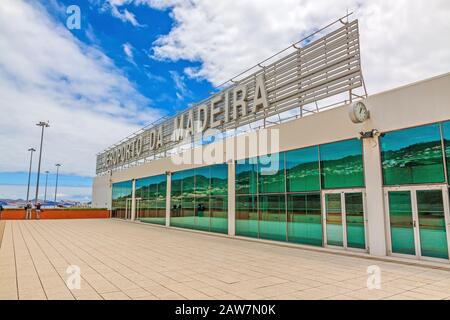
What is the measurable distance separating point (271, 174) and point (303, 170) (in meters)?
1.57

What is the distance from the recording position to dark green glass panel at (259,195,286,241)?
1166 centimetres

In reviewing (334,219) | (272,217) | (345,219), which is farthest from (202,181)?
(345,219)

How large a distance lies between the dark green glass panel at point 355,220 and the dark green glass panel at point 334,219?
0.89ft

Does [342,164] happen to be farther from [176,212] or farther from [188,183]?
[176,212]

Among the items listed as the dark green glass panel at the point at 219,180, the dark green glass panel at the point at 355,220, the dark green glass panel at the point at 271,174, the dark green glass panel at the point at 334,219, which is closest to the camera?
the dark green glass panel at the point at 355,220

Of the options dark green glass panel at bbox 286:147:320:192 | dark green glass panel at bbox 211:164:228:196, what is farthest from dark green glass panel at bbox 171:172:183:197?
dark green glass panel at bbox 286:147:320:192

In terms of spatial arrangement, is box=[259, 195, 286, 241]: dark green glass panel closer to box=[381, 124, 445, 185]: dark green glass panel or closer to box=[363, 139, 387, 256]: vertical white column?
box=[363, 139, 387, 256]: vertical white column

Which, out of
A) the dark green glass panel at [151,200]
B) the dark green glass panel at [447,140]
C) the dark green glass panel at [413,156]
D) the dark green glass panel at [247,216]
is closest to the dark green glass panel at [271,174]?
the dark green glass panel at [247,216]

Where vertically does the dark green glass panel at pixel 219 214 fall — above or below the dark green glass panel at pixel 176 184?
A: below

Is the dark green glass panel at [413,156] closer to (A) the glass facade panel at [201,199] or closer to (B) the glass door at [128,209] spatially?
(A) the glass facade panel at [201,199]

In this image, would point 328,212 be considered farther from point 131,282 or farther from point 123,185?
point 123,185

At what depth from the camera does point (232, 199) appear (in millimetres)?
14227

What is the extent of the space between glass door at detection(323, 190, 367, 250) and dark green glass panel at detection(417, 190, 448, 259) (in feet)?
5.13

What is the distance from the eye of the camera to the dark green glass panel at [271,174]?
1184 centimetres
